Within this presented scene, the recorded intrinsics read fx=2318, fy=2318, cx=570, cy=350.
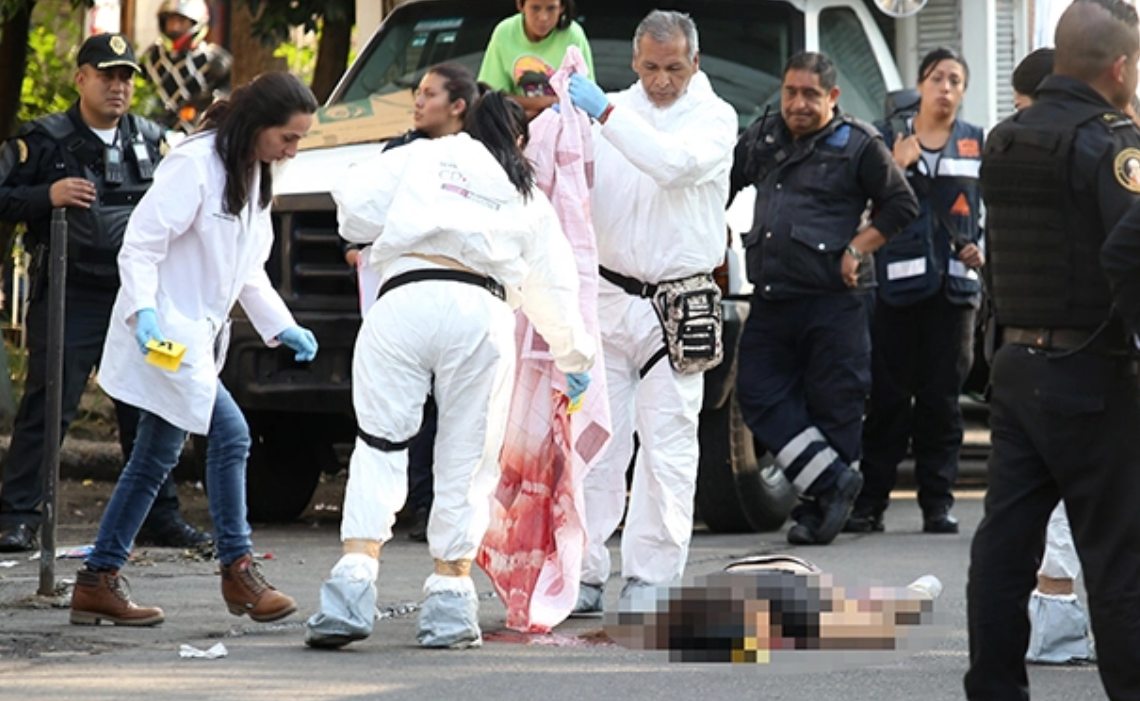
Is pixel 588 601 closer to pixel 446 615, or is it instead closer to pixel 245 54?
pixel 446 615

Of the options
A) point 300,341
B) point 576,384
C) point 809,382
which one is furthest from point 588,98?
point 809,382

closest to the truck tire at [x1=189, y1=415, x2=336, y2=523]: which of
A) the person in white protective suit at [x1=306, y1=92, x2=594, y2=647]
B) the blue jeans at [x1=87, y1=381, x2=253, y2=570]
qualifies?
the blue jeans at [x1=87, y1=381, x2=253, y2=570]

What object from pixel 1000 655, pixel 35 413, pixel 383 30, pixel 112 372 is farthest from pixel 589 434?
pixel 383 30

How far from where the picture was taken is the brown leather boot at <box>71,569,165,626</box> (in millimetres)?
7191

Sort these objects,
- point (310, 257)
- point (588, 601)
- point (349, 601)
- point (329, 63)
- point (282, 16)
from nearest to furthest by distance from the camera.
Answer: point (349, 601) → point (588, 601) → point (310, 257) → point (282, 16) → point (329, 63)

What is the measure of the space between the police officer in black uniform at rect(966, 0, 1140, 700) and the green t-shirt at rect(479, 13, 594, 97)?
13.5 ft

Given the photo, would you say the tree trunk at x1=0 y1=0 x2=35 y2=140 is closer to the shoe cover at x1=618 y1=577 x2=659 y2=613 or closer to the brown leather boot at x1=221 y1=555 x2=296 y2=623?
the brown leather boot at x1=221 y1=555 x2=296 y2=623

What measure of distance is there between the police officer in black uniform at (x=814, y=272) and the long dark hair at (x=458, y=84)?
7.88 feet

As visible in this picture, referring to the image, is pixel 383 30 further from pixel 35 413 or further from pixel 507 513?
pixel 507 513

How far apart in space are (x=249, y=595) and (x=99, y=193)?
2.79 metres

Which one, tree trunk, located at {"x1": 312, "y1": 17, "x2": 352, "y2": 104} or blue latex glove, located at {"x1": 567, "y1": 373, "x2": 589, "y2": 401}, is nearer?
blue latex glove, located at {"x1": 567, "y1": 373, "x2": 589, "y2": 401}

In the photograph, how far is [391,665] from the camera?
6.49 m

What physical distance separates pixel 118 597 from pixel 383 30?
15.1 ft

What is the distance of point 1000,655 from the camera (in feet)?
17.6
